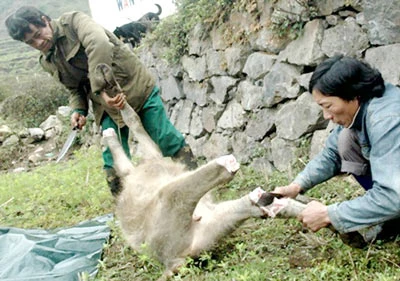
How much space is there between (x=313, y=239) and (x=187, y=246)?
2.40ft

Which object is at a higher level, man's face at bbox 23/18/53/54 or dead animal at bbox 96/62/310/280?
man's face at bbox 23/18/53/54

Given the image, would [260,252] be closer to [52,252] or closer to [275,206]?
[275,206]

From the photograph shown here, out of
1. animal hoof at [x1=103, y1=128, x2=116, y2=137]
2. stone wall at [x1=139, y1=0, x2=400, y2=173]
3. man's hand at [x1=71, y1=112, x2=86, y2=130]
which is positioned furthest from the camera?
man's hand at [x1=71, y1=112, x2=86, y2=130]

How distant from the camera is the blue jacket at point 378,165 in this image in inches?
88.4

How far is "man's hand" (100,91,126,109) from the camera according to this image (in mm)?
3799

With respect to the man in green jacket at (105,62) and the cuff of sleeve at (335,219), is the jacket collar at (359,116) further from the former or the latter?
the man in green jacket at (105,62)

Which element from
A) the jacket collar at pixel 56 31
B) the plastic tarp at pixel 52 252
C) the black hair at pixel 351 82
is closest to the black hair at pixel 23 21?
the jacket collar at pixel 56 31

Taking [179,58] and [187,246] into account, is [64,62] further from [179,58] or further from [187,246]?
[179,58]

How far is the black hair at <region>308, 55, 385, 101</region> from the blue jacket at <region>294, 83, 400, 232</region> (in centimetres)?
5

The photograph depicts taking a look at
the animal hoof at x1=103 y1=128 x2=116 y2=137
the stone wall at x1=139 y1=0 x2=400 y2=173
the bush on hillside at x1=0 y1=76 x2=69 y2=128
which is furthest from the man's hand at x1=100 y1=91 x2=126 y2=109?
the bush on hillside at x1=0 y1=76 x2=69 y2=128

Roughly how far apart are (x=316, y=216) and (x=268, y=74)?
8.80 feet

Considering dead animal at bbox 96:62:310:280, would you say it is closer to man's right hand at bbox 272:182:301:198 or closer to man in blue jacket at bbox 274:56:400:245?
man's right hand at bbox 272:182:301:198

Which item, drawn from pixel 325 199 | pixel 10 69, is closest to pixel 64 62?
pixel 325 199

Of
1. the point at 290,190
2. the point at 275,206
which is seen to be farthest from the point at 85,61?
the point at 275,206
